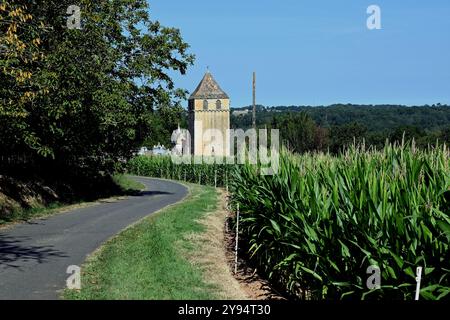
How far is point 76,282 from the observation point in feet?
31.0

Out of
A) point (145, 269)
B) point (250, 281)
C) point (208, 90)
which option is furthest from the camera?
point (208, 90)

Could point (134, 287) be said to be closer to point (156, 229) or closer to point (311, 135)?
point (156, 229)

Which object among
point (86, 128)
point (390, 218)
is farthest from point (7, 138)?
point (390, 218)

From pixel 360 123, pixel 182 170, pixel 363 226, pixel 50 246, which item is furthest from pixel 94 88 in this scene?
pixel 360 123

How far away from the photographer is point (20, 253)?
41.2ft

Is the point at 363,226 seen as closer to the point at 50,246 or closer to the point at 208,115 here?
the point at 50,246

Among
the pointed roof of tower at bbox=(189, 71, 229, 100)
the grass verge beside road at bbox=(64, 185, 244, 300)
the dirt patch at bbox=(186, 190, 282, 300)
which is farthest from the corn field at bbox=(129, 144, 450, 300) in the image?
the pointed roof of tower at bbox=(189, 71, 229, 100)

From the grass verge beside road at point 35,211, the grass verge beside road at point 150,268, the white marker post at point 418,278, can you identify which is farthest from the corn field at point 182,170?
the white marker post at point 418,278

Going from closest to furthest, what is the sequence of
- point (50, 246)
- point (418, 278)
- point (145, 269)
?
point (418, 278)
point (145, 269)
point (50, 246)

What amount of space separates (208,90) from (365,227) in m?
99.5

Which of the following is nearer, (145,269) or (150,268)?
(145,269)

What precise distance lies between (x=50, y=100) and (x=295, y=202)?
43.8 ft

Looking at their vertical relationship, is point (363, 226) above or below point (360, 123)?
below

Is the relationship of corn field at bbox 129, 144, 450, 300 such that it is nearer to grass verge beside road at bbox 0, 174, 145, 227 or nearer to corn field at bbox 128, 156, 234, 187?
grass verge beside road at bbox 0, 174, 145, 227
